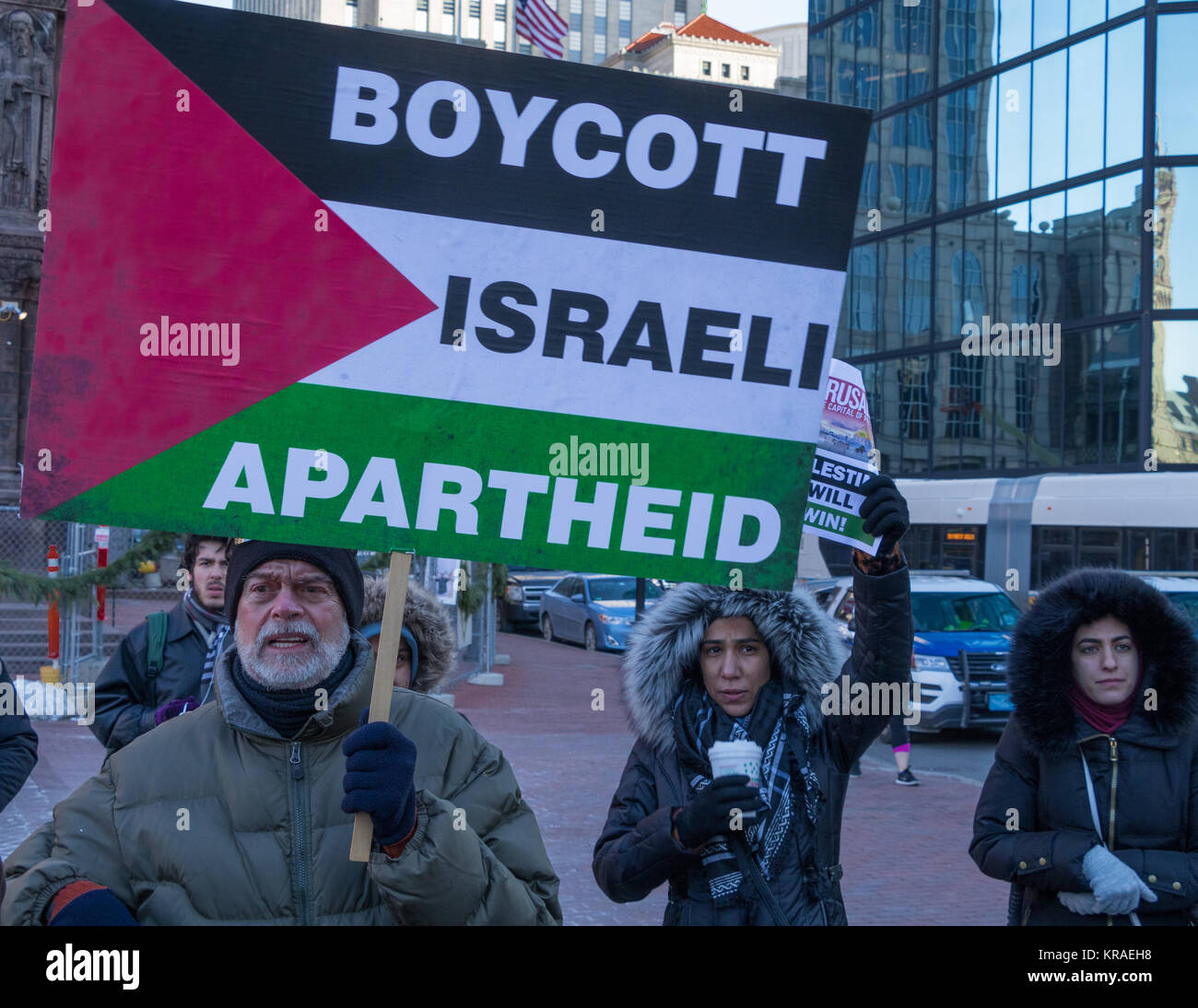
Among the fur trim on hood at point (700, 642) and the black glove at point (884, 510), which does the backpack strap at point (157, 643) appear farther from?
the black glove at point (884, 510)

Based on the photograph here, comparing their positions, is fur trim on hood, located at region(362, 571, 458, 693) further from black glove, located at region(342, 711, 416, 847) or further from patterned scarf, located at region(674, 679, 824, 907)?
black glove, located at region(342, 711, 416, 847)

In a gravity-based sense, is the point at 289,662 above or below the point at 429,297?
below

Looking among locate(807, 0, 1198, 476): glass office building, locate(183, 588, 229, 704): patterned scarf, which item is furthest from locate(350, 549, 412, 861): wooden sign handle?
locate(807, 0, 1198, 476): glass office building

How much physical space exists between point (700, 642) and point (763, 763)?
417mm

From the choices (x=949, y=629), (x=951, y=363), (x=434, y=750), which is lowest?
(x=949, y=629)

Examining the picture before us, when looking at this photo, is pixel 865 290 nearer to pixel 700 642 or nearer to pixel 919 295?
pixel 919 295

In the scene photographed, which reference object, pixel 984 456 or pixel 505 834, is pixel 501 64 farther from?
pixel 984 456

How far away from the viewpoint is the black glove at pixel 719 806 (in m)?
3.28

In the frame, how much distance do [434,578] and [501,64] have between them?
14861mm

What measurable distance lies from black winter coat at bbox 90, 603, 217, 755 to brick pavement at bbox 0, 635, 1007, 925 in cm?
146

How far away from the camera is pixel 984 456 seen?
38.6m

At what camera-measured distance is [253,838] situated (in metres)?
2.64

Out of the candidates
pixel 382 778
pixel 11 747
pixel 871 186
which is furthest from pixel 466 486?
pixel 871 186
